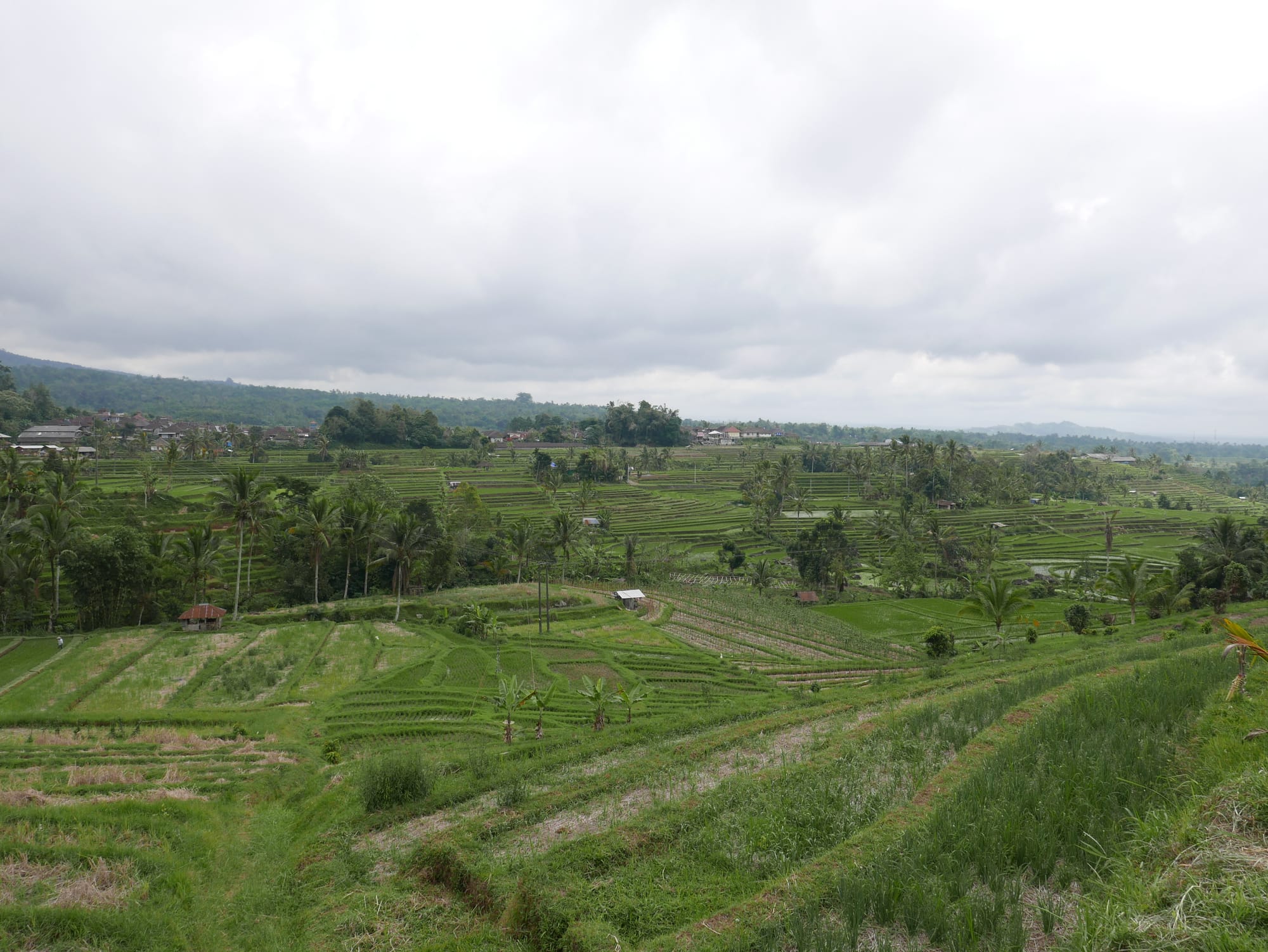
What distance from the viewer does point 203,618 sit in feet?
100

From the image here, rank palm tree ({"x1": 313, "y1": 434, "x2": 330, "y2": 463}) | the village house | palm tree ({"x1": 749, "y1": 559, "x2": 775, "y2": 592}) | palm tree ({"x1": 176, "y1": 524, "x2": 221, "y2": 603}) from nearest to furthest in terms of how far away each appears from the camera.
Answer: palm tree ({"x1": 176, "y1": 524, "x2": 221, "y2": 603}), palm tree ({"x1": 749, "y1": 559, "x2": 775, "y2": 592}), the village house, palm tree ({"x1": 313, "y1": 434, "x2": 330, "y2": 463})

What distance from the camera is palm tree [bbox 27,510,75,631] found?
28.5 meters

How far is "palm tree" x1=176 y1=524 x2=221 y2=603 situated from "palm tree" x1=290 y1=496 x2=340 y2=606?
4510 millimetres

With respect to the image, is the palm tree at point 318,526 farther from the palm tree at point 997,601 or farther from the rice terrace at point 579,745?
the palm tree at point 997,601

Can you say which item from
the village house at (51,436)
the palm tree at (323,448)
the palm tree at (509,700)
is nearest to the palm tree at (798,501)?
the palm tree at (509,700)

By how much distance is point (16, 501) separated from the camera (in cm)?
3609

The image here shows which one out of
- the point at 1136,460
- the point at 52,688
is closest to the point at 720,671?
the point at 52,688

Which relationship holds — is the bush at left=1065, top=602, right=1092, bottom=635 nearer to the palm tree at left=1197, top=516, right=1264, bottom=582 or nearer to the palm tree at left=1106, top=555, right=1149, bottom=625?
the palm tree at left=1106, top=555, right=1149, bottom=625

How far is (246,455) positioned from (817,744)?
288ft

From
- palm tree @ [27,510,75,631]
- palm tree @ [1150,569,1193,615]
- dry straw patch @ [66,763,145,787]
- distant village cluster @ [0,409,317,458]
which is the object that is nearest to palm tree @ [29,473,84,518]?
palm tree @ [27,510,75,631]

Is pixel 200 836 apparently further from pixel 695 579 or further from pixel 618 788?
pixel 695 579

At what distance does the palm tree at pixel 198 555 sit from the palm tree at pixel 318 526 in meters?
4.51

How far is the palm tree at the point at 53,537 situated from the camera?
2847 cm

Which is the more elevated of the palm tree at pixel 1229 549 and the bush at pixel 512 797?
the palm tree at pixel 1229 549
